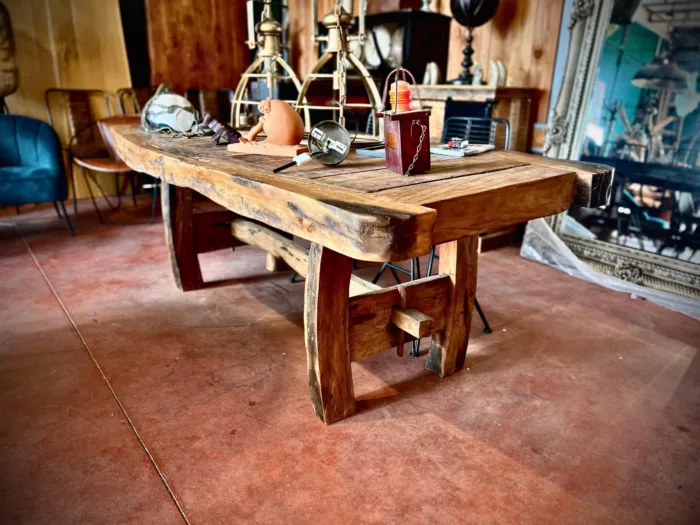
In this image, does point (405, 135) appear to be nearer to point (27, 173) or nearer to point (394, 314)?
point (394, 314)

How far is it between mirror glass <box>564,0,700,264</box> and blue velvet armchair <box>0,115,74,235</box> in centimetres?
361

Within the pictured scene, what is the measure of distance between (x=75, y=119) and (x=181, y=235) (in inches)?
103

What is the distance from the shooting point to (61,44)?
14.9 feet

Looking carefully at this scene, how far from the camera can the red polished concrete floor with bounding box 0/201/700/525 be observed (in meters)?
1.41

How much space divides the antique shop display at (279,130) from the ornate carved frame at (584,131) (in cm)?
220

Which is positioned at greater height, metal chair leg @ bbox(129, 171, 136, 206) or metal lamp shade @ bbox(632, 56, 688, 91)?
metal lamp shade @ bbox(632, 56, 688, 91)

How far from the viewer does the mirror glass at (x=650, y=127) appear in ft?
9.32

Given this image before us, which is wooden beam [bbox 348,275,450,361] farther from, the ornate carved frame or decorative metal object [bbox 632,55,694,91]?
decorative metal object [bbox 632,55,694,91]

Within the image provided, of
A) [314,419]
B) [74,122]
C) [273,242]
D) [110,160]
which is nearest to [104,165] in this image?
[110,160]

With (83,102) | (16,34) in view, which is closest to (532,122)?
(83,102)

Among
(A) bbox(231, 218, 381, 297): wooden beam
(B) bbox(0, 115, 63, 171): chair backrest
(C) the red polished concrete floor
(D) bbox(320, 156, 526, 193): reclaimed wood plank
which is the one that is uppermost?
(D) bbox(320, 156, 526, 193): reclaimed wood plank

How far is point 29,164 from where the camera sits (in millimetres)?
3799

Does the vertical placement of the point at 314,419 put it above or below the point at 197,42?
below

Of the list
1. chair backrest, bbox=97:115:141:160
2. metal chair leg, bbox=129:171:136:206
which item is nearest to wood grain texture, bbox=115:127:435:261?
chair backrest, bbox=97:115:141:160
